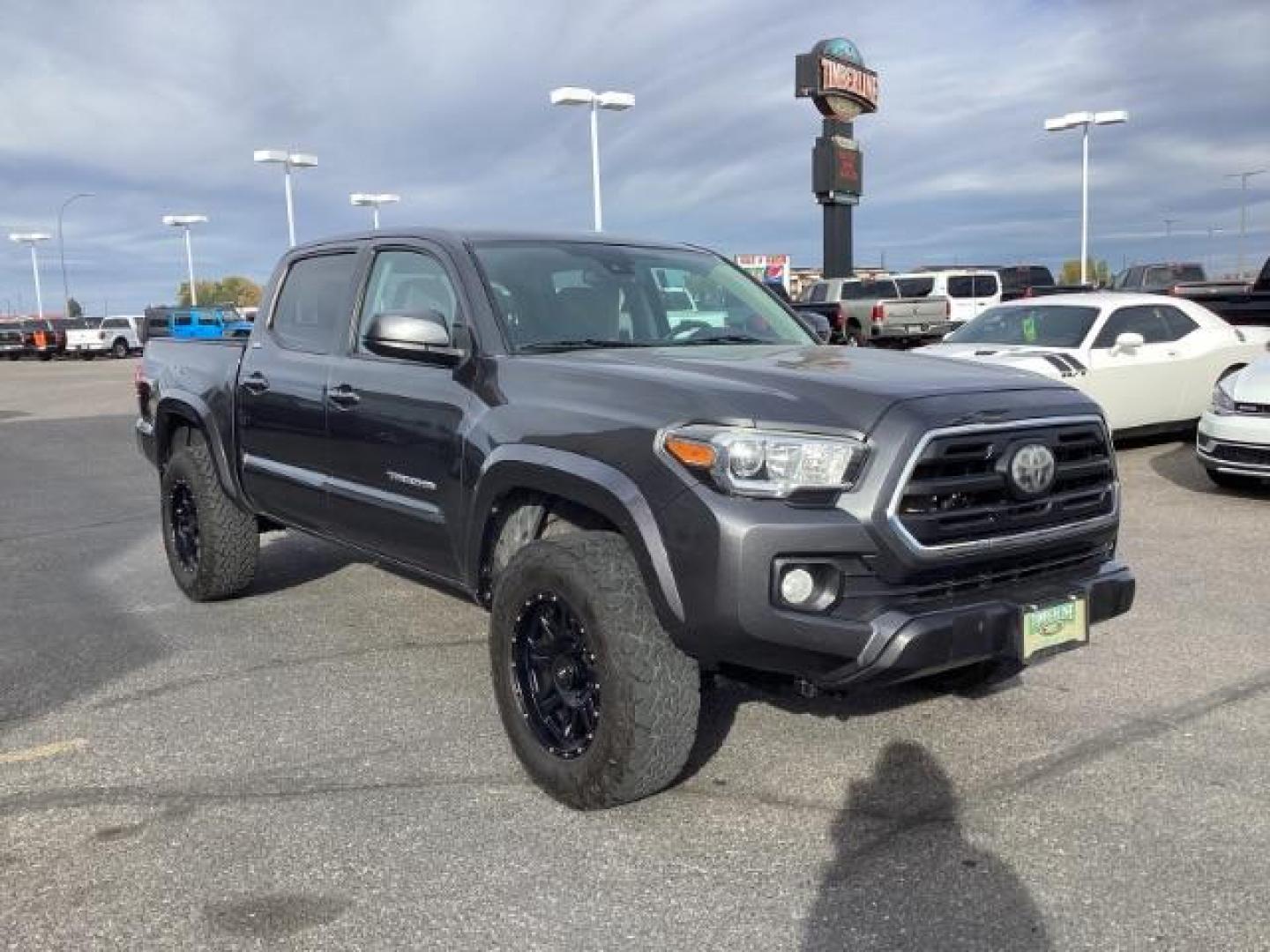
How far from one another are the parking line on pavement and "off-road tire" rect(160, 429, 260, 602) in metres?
1.84

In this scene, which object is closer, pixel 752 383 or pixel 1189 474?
pixel 752 383

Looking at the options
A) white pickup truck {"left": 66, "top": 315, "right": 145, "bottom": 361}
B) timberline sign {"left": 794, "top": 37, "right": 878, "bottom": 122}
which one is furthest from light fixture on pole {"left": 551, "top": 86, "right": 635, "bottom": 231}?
white pickup truck {"left": 66, "top": 315, "right": 145, "bottom": 361}

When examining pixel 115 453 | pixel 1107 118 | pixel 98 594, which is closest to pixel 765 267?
pixel 1107 118

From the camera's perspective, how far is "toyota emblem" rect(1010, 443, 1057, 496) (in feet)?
11.3

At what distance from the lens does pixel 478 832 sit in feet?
11.4

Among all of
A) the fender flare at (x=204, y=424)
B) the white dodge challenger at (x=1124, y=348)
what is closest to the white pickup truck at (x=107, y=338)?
the white dodge challenger at (x=1124, y=348)

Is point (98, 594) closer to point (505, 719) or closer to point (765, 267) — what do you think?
point (505, 719)

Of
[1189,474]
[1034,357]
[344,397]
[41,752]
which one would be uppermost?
[344,397]

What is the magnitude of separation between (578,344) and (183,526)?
3193 mm

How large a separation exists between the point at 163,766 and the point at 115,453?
10829 mm

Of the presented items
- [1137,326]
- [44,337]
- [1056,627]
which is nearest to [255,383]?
[1056,627]

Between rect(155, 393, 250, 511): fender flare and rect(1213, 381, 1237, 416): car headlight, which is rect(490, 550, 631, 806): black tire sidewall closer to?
rect(155, 393, 250, 511): fender flare

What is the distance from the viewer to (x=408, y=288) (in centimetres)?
480

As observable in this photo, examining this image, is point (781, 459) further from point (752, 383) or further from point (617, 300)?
point (617, 300)
